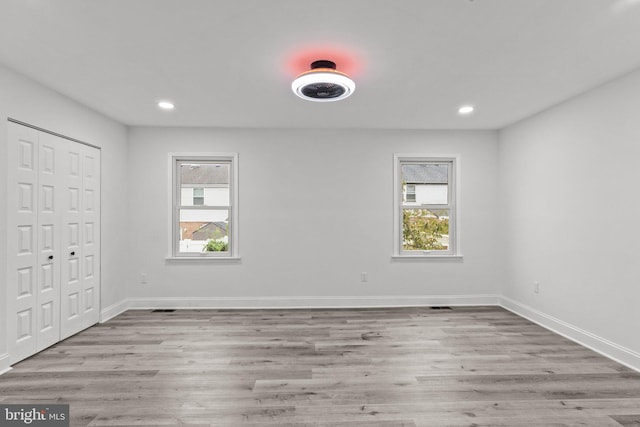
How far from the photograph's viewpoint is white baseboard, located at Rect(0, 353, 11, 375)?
263 centimetres

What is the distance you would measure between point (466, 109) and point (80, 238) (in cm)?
463

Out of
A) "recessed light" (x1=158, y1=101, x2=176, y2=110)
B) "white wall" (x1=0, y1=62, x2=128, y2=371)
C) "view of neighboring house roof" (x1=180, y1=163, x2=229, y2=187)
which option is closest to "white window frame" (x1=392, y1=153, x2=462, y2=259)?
"view of neighboring house roof" (x1=180, y1=163, x2=229, y2=187)

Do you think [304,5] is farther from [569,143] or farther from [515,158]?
[515,158]

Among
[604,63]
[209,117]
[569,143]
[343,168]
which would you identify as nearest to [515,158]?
[569,143]

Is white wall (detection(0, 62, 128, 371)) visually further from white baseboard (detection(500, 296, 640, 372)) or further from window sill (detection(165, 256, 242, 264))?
white baseboard (detection(500, 296, 640, 372))

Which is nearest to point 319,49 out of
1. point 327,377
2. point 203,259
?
point 327,377

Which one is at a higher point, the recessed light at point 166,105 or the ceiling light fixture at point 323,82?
the recessed light at point 166,105

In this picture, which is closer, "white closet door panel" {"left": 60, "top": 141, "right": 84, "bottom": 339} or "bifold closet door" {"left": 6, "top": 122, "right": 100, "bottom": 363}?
"bifold closet door" {"left": 6, "top": 122, "right": 100, "bottom": 363}

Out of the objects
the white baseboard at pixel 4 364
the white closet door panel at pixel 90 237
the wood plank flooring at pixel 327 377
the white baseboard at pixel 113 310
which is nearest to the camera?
the wood plank flooring at pixel 327 377

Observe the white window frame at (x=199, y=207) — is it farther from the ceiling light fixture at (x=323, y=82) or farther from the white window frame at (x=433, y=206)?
the white window frame at (x=433, y=206)

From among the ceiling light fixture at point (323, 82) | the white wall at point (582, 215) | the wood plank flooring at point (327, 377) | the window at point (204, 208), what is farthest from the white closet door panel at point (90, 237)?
the white wall at point (582, 215)

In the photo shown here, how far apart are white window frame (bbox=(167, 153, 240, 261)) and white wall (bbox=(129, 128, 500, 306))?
0.26 feet

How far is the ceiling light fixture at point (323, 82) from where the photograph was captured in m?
2.48

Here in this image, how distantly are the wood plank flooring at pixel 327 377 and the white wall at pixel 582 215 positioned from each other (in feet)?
1.17
